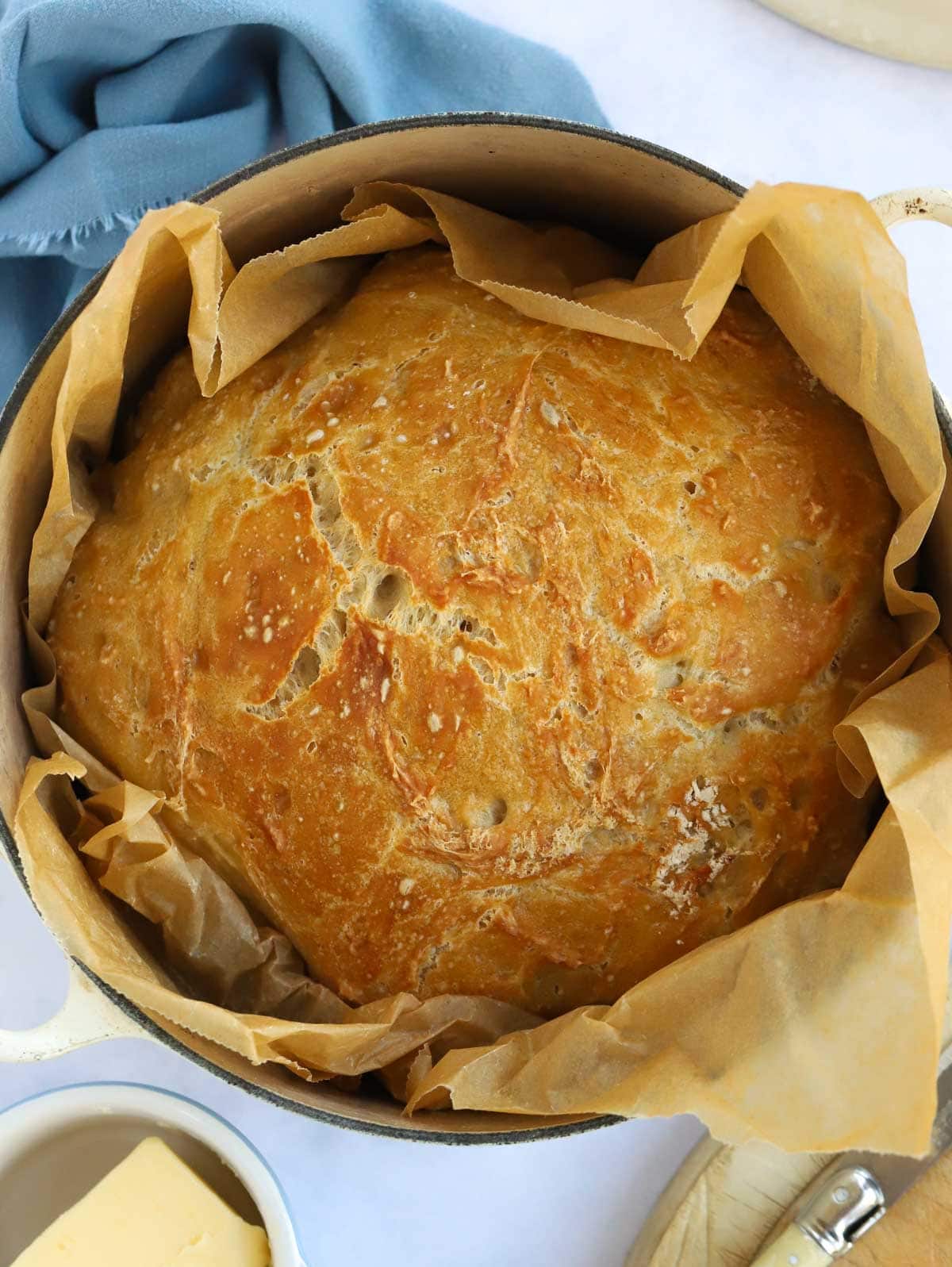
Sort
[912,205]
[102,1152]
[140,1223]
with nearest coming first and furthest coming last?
[912,205]
[140,1223]
[102,1152]

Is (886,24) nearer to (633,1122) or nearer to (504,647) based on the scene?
(504,647)

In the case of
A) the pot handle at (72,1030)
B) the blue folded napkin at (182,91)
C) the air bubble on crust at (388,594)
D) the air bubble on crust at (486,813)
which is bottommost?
the pot handle at (72,1030)

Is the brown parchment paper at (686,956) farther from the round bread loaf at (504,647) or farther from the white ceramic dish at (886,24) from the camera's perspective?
the white ceramic dish at (886,24)

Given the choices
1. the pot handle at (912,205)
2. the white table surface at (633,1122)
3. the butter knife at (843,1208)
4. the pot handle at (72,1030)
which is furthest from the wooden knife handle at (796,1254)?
the pot handle at (912,205)

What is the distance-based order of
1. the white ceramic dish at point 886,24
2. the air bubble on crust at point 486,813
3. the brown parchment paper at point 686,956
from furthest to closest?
the white ceramic dish at point 886,24 < the air bubble on crust at point 486,813 < the brown parchment paper at point 686,956

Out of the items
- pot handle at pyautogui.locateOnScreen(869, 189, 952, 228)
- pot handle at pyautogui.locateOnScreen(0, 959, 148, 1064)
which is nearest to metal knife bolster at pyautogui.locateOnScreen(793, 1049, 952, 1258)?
pot handle at pyautogui.locateOnScreen(0, 959, 148, 1064)

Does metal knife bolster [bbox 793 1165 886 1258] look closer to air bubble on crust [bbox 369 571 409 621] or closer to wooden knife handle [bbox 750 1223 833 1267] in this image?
wooden knife handle [bbox 750 1223 833 1267]

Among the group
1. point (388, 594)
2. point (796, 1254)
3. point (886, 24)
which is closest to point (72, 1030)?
point (388, 594)
